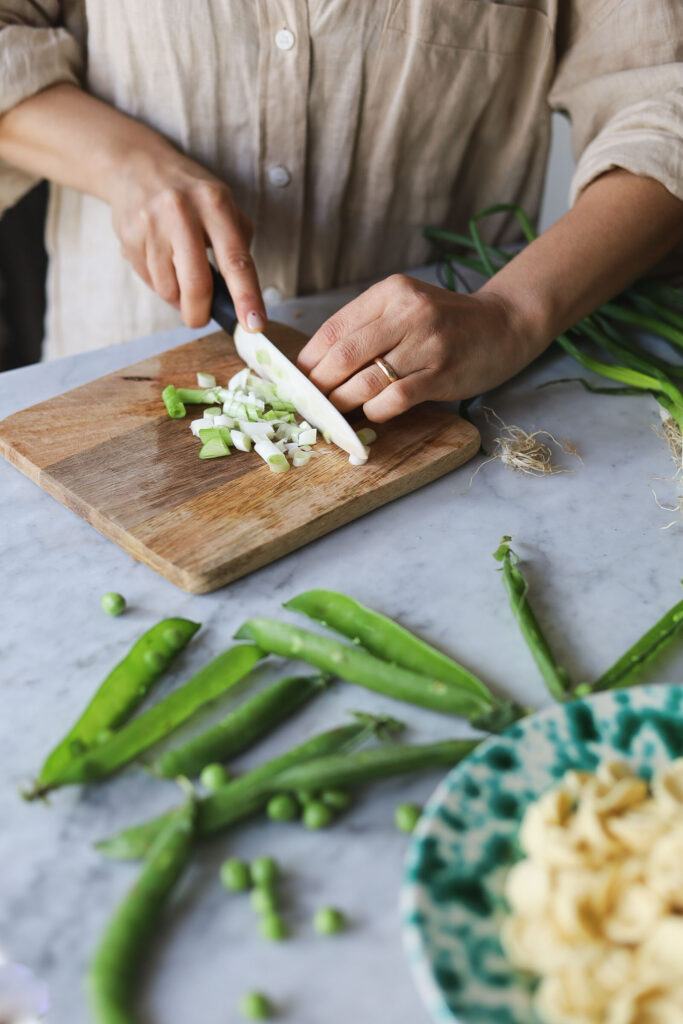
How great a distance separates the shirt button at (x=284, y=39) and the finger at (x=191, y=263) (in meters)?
0.44

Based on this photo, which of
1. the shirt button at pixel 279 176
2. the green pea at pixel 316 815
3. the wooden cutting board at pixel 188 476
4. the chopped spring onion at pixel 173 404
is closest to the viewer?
the green pea at pixel 316 815

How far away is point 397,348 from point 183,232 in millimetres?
508

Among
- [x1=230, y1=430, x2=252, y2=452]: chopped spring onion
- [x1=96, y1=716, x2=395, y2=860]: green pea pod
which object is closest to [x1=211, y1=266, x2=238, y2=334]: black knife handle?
[x1=230, y1=430, x2=252, y2=452]: chopped spring onion

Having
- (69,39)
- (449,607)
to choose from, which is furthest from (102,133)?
(449,607)

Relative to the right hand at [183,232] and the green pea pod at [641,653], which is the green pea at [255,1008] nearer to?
the green pea pod at [641,653]

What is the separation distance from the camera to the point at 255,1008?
2.39ft

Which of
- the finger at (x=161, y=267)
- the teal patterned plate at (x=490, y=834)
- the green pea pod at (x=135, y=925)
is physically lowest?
the green pea pod at (x=135, y=925)

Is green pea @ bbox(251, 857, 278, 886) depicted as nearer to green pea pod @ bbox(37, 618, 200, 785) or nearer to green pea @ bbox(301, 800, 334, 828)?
green pea @ bbox(301, 800, 334, 828)

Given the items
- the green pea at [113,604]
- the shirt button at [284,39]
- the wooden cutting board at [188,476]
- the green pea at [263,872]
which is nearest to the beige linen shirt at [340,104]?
the shirt button at [284,39]

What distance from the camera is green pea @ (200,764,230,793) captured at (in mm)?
928

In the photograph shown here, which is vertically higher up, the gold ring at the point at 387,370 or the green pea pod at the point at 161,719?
the gold ring at the point at 387,370

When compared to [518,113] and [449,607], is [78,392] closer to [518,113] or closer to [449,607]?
[449,607]

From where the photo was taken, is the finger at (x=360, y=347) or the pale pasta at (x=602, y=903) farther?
the finger at (x=360, y=347)

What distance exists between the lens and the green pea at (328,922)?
2.62ft
